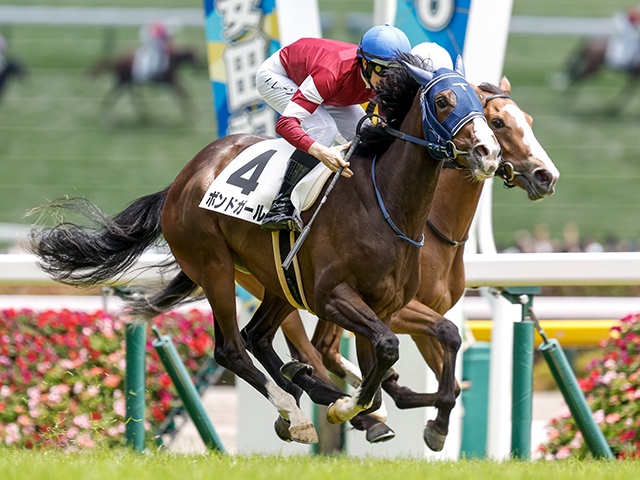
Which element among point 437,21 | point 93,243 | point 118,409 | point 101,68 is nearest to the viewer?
point 93,243

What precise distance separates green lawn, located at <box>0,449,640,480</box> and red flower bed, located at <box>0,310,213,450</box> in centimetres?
117

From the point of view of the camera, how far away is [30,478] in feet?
8.23

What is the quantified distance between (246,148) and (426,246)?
3.13 ft

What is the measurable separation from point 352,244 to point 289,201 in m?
0.38

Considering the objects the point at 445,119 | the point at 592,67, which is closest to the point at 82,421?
the point at 445,119

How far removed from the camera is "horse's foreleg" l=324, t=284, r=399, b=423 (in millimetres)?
3119

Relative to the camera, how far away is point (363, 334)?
318 centimetres

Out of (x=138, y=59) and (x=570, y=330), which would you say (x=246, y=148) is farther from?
(x=138, y=59)

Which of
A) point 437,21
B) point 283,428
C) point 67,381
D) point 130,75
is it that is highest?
point 437,21

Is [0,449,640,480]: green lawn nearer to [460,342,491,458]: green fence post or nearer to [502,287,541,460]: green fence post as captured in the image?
[502,287,541,460]: green fence post

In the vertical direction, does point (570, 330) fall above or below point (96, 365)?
below

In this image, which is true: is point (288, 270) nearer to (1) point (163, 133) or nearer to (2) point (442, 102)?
(2) point (442, 102)

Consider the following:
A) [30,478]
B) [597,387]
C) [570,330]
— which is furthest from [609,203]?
[30,478]

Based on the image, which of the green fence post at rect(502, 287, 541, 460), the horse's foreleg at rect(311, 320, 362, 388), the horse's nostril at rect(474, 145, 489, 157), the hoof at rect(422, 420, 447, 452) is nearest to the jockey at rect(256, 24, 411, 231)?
the horse's nostril at rect(474, 145, 489, 157)
